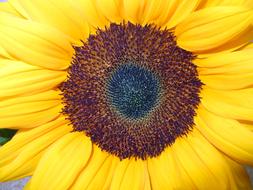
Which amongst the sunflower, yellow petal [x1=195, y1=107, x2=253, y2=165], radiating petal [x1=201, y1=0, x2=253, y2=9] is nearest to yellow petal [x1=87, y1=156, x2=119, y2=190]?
the sunflower

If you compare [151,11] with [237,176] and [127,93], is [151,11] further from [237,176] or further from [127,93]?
[237,176]

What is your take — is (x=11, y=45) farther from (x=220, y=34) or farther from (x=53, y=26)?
(x=220, y=34)

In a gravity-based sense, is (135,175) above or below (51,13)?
below

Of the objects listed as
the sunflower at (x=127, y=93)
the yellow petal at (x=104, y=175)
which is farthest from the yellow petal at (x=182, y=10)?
the yellow petal at (x=104, y=175)

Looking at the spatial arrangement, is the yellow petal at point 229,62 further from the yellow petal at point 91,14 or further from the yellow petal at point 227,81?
the yellow petal at point 91,14

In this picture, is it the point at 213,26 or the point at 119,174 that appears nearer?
the point at 213,26

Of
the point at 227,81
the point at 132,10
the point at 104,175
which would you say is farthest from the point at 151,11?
the point at 104,175
